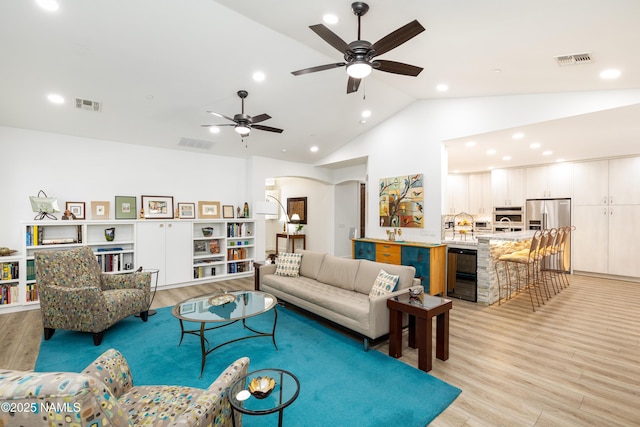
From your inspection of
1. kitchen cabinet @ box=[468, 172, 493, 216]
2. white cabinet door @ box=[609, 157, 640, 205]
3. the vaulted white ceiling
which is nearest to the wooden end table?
the vaulted white ceiling

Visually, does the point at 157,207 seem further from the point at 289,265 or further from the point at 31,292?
the point at 289,265

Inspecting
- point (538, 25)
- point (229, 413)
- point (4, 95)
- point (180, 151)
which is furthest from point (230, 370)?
point (180, 151)

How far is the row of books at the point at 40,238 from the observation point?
4512 millimetres

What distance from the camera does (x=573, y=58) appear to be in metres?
3.15

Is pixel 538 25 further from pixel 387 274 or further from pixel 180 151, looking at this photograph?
pixel 180 151

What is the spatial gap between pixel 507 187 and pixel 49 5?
29.2 ft

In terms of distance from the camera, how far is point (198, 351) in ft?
10.4

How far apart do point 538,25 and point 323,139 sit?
452cm

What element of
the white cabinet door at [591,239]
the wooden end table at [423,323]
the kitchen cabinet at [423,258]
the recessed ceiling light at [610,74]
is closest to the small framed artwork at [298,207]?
the kitchen cabinet at [423,258]

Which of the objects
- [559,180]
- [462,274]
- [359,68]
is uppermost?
[359,68]

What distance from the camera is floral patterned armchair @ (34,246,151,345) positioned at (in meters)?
3.32

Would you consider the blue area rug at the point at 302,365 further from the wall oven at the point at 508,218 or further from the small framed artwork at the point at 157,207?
the wall oven at the point at 508,218

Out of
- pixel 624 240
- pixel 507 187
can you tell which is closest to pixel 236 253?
pixel 507 187

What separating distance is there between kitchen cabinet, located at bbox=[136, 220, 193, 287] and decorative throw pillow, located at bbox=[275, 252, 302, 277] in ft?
7.28
